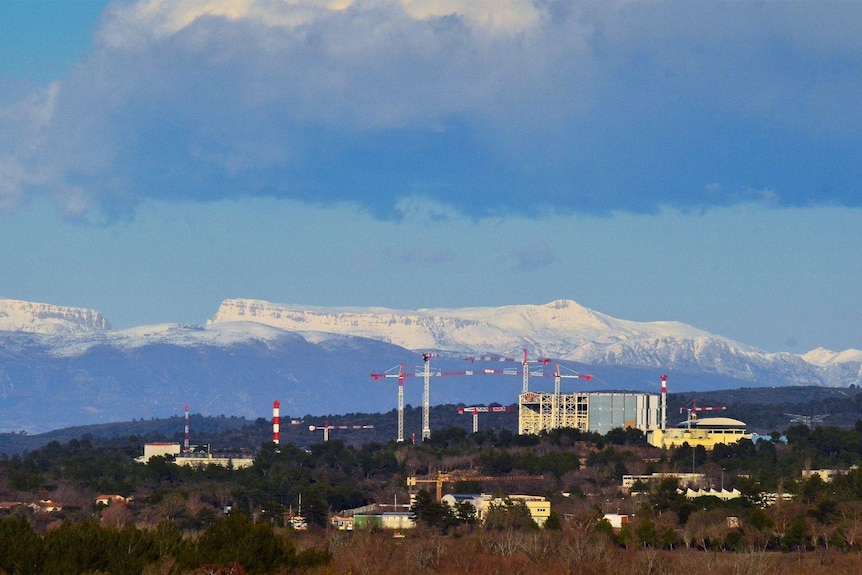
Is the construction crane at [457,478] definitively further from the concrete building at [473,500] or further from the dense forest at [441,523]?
the concrete building at [473,500]

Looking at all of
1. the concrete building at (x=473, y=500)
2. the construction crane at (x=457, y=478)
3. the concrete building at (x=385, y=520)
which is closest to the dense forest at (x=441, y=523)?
the construction crane at (x=457, y=478)

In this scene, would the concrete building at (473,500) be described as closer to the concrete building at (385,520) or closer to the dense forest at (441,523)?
the dense forest at (441,523)

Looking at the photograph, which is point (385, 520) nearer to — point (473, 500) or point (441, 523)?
point (441, 523)

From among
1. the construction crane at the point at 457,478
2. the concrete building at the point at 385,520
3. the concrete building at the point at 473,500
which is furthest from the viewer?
the construction crane at the point at 457,478

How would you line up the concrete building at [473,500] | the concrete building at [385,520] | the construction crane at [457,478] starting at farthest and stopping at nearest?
the construction crane at [457,478] < the concrete building at [473,500] < the concrete building at [385,520]

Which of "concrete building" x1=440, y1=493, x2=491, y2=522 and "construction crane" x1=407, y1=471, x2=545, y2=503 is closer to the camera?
"concrete building" x1=440, y1=493, x2=491, y2=522

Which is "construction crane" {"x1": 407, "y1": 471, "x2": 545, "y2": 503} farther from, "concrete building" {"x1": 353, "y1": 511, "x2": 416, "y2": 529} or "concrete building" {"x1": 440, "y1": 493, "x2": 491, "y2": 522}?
"concrete building" {"x1": 353, "y1": 511, "x2": 416, "y2": 529}

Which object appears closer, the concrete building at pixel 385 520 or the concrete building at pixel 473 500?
the concrete building at pixel 385 520

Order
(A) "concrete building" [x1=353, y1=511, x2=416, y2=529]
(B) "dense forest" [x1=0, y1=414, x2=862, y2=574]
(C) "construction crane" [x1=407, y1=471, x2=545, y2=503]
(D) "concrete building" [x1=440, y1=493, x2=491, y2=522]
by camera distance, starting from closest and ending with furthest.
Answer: (B) "dense forest" [x1=0, y1=414, x2=862, y2=574], (A) "concrete building" [x1=353, y1=511, x2=416, y2=529], (D) "concrete building" [x1=440, y1=493, x2=491, y2=522], (C) "construction crane" [x1=407, y1=471, x2=545, y2=503]

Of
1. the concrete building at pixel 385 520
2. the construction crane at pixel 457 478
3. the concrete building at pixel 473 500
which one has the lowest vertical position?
the concrete building at pixel 385 520

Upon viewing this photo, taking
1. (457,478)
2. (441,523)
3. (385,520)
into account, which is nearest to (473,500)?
(385,520)

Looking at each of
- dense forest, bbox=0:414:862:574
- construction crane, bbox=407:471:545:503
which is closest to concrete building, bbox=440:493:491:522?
dense forest, bbox=0:414:862:574

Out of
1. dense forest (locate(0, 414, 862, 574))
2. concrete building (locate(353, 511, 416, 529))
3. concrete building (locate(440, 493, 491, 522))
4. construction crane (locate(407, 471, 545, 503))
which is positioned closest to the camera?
dense forest (locate(0, 414, 862, 574))

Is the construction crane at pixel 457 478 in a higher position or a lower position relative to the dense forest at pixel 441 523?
higher
